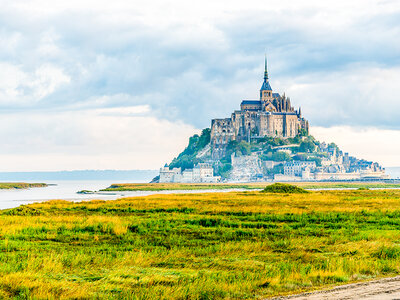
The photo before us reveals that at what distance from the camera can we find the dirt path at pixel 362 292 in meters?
13.5

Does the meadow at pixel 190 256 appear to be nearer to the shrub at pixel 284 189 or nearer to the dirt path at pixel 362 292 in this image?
the dirt path at pixel 362 292

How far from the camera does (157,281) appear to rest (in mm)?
15312

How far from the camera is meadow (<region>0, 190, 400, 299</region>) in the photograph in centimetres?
1459

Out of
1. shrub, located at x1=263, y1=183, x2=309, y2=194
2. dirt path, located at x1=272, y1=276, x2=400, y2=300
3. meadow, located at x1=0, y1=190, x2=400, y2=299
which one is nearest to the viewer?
dirt path, located at x1=272, y1=276, x2=400, y2=300

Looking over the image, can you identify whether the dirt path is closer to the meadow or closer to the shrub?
the meadow

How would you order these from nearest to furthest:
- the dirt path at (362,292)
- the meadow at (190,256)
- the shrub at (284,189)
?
the dirt path at (362,292) → the meadow at (190,256) → the shrub at (284,189)

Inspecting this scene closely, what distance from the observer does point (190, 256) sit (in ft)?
63.9

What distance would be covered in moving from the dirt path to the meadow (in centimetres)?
78

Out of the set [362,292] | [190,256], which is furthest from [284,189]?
[362,292]

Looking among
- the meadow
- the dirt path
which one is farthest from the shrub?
the dirt path

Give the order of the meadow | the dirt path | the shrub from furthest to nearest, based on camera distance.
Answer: the shrub, the meadow, the dirt path

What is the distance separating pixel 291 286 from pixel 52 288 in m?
6.23

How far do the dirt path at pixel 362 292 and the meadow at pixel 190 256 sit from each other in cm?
78

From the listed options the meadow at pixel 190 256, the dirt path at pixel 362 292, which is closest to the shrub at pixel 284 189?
the meadow at pixel 190 256
